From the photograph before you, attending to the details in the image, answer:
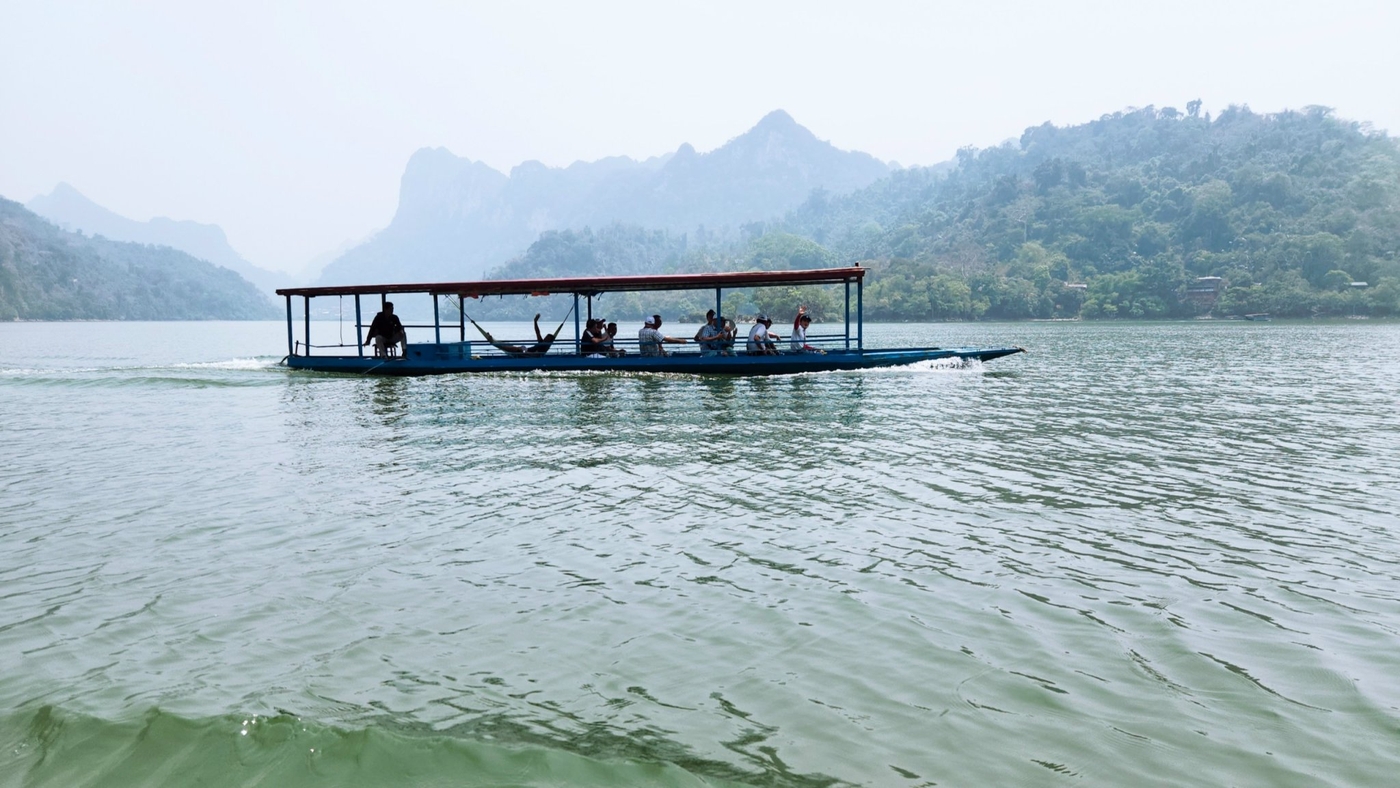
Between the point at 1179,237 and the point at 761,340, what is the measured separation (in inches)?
5116

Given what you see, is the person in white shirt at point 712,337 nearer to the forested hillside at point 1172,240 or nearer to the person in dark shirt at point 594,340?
the person in dark shirt at point 594,340

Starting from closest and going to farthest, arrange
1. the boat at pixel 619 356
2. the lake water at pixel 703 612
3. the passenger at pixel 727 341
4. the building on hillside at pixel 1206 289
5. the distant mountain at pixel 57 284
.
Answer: the lake water at pixel 703 612 → the boat at pixel 619 356 → the passenger at pixel 727 341 → the building on hillside at pixel 1206 289 → the distant mountain at pixel 57 284

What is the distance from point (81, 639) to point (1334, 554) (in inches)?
405

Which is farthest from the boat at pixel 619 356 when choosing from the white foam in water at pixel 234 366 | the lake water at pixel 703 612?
the lake water at pixel 703 612

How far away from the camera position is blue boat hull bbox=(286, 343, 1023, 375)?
2720cm

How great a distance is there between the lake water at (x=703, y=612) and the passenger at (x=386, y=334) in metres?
13.9

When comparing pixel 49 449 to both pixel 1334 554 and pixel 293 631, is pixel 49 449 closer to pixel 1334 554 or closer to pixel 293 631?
pixel 293 631

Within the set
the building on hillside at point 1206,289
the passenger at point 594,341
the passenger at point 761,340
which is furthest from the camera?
the building on hillside at point 1206,289

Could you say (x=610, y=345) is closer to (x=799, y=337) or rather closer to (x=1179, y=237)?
(x=799, y=337)

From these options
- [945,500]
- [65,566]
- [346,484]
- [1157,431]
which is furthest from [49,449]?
[1157,431]

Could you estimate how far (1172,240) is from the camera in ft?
446

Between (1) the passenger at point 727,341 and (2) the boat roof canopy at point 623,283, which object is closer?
(2) the boat roof canopy at point 623,283

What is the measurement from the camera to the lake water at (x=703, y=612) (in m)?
5.02

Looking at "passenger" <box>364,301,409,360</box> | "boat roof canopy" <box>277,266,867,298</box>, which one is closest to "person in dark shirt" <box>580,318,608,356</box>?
"boat roof canopy" <box>277,266,867,298</box>
